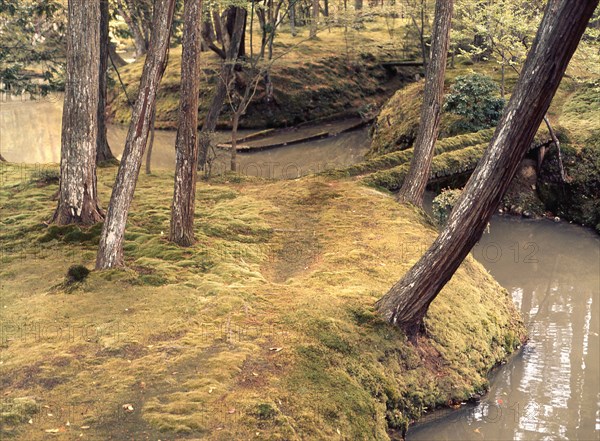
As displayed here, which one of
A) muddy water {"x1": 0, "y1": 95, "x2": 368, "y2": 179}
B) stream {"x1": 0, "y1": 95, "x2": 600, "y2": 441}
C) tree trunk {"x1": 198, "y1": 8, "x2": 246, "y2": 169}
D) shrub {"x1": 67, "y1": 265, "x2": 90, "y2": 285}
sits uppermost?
tree trunk {"x1": 198, "y1": 8, "x2": 246, "y2": 169}

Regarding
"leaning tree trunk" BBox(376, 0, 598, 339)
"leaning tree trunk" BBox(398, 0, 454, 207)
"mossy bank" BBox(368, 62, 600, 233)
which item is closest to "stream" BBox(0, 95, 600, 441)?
"mossy bank" BBox(368, 62, 600, 233)

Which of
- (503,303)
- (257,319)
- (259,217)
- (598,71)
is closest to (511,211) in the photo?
(598,71)

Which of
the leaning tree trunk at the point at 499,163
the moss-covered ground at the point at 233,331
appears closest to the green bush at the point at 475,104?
the moss-covered ground at the point at 233,331

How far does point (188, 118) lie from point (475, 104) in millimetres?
12166

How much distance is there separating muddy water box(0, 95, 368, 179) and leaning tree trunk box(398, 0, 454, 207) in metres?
8.89

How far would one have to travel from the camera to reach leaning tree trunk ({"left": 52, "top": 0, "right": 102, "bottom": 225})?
10461 millimetres

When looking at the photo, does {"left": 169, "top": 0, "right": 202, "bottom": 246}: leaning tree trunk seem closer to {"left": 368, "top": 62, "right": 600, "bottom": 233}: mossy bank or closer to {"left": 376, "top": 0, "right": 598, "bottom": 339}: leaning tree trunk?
{"left": 376, "top": 0, "right": 598, "bottom": 339}: leaning tree trunk

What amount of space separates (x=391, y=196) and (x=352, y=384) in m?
7.54

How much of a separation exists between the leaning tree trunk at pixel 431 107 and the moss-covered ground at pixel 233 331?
76 cm

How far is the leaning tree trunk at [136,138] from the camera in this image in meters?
9.23

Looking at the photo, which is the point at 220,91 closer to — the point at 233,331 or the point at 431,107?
the point at 431,107

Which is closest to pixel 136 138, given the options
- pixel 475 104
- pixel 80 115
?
pixel 80 115

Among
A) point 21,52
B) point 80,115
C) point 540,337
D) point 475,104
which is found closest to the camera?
point 80,115

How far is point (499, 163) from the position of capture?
7.18 metres
